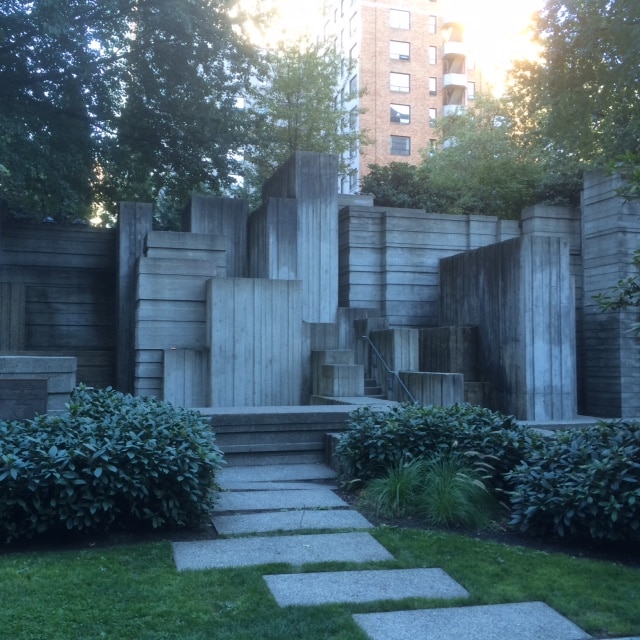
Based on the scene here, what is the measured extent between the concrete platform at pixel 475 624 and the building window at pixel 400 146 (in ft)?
149

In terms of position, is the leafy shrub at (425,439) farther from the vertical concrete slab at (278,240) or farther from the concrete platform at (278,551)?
the vertical concrete slab at (278,240)

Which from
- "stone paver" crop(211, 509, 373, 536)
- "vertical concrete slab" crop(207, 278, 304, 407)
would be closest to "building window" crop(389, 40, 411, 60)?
"vertical concrete slab" crop(207, 278, 304, 407)

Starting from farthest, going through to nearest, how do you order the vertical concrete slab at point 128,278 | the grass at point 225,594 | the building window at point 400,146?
1. the building window at point 400,146
2. the vertical concrete slab at point 128,278
3. the grass at point 225,594

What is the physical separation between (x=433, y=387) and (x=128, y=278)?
6.34 metres

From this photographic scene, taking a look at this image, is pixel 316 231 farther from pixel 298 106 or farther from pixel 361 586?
pixel 298 106

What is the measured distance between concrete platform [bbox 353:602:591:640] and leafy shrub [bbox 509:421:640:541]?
4.33 feet

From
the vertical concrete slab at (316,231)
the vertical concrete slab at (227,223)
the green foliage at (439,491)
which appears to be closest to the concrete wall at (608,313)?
the vertical concrete slab at (316,231)

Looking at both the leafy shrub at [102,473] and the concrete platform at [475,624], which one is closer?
Result: the concrete platform at [475,624]

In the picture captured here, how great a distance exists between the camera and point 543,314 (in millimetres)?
12820

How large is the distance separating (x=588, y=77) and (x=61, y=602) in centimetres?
1557

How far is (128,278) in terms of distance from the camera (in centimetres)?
1412

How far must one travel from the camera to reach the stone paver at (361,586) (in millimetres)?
4562

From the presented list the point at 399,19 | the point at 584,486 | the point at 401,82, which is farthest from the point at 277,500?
the point at 399,19

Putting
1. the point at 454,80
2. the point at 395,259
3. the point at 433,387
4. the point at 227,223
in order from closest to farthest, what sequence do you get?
the point at 433,387 → the point at 227,223 → the point at 395,259 → the point at 454,80
